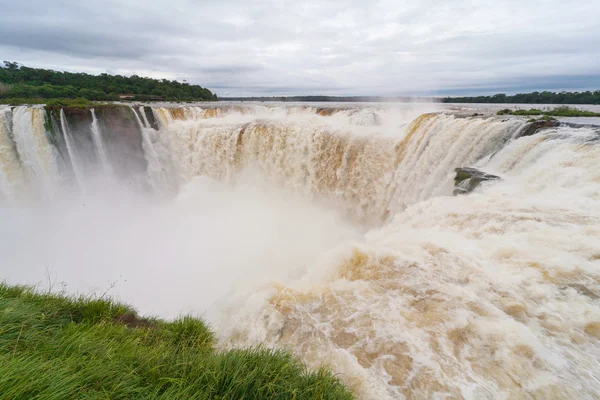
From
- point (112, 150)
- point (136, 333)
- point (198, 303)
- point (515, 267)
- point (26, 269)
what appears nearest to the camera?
point (136, 333)

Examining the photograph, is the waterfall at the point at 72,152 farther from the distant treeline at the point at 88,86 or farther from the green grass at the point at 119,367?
the distant treeline at the point at 88,86

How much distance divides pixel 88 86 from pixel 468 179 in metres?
49.7

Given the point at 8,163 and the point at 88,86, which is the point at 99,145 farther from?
the point at 88,86

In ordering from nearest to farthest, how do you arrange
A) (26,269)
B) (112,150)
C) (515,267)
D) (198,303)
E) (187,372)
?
(187,372) < (515,267) < (198,303) < (26,269) < (112,150)

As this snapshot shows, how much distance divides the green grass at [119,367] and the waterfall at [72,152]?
1484 centimetres

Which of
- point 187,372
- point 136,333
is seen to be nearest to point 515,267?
point 187,372

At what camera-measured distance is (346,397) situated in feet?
7.91

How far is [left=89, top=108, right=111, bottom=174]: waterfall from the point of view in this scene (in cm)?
1550

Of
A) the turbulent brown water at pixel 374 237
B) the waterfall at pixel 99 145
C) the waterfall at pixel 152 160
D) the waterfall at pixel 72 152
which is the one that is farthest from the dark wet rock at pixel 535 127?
the waterfall at pixel 72 152

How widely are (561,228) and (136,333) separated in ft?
A: 19.8

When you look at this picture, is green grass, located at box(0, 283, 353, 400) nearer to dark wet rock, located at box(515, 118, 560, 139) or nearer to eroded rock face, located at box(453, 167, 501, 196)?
eroded rock face, located at box(453, 167, 501, 196)

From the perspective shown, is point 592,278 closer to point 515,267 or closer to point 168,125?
point 515,267

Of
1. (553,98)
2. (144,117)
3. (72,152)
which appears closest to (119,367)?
(72,152)

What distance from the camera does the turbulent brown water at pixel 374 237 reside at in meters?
3.04
